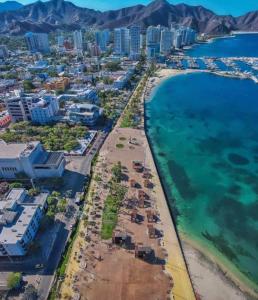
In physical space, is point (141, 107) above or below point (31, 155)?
below

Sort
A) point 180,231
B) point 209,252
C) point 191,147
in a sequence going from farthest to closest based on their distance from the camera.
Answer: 1. point 191,147
2. point 180,231
3. point 209,252

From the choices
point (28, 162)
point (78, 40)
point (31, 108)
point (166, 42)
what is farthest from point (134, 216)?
point (78, 40)

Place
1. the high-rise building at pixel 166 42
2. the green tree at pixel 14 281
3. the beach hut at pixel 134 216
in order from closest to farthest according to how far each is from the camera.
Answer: the green tree at pixel 14 281
the beach hut at pixel 134 216
the high-rise building at pixel 166 42

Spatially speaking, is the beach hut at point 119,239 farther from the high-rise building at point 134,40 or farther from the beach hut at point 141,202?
the high-rise building at point 134,40

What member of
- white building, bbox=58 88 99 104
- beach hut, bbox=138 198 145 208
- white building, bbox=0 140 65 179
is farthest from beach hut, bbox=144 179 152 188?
white building, bbox=58 88 99 104

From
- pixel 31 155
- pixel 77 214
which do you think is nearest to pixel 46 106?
pixel 31 155

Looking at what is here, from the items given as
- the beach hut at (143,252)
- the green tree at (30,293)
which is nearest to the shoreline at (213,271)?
the beach hut at (143,252)

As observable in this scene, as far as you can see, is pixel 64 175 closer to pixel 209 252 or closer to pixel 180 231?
pixel 180 231
